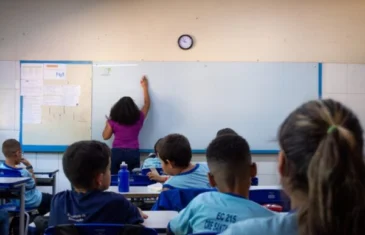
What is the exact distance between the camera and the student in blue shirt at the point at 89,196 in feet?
6.39

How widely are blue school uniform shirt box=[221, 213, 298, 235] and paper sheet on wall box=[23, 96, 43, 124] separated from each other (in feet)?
16.8

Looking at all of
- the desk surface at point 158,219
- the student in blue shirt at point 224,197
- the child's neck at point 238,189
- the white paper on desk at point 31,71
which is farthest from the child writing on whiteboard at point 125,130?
the child's neck at point 238,189

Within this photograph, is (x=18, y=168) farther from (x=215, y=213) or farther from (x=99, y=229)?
(x=215, y=213)

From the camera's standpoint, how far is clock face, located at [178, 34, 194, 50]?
567 centimetres

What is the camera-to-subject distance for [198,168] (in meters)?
3.05

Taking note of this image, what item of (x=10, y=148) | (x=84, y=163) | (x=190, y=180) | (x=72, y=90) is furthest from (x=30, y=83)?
(x=84, y=163)

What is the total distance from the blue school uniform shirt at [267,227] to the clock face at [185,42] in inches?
192

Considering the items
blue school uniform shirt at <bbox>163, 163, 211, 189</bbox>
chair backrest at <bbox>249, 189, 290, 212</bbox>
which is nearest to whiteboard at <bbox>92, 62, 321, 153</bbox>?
blue school uniform shirt at <bbox>163, 163, 211, 189</bbox>

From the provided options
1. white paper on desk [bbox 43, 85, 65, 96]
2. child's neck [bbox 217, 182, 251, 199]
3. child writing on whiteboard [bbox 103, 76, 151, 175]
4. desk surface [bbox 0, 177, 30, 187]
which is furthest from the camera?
white paper on desk [bbox 43, 85, 65, 96]

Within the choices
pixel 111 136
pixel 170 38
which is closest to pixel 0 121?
pixel 111 136

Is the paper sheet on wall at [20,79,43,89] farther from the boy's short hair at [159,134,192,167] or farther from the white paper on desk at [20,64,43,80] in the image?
the boy's short hair at [159,134,192,167]

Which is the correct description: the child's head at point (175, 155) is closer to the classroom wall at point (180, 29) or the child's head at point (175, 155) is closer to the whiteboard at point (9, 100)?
the classroom wall at point (180, 29)

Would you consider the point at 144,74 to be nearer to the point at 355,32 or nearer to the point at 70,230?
the point at 355,32

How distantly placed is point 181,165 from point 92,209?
1227 millimetres
